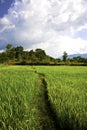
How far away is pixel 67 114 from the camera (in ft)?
12.7

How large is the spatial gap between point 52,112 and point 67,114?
2.86 ft

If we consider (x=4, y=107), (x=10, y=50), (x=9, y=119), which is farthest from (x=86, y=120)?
(x=10, y=50)

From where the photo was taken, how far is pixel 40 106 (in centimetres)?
527

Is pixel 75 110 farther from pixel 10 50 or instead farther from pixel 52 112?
pixel 10 50

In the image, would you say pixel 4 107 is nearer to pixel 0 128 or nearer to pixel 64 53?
pixel 0 128

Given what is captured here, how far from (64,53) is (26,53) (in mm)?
13709

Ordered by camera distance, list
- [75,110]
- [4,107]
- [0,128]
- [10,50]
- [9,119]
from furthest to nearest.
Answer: [10,50], [4,107], [75,110], [9,119], [0,128]

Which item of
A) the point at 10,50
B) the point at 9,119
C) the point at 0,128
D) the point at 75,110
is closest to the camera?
the point at 0,128

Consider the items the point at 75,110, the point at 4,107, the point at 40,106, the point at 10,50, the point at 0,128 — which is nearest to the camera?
the point at 0,128

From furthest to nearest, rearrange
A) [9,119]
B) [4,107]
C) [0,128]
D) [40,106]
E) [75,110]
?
[40,106] → [4,107] → [75,110] → [9,119] → [0,128]

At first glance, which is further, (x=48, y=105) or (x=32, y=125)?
(x=48, y=105)

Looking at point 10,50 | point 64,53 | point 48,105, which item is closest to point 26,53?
point 10,50

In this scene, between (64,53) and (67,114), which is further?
(64,53)

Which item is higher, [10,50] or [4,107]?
[10,50]
